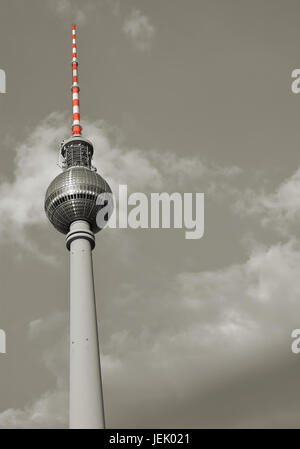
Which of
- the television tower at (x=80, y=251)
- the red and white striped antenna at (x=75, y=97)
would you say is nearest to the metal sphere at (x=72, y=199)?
the television tower at (x=80, y=251)

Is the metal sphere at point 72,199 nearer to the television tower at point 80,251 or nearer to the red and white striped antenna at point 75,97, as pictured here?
the television tower at point 80,251

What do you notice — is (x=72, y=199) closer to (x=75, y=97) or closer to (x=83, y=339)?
(x=83, y=339)

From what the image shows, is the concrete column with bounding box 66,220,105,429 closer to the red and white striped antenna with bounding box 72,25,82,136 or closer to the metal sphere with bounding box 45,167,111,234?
the metal sphere with bounding box 45,167,111,234

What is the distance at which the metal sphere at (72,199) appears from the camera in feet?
276

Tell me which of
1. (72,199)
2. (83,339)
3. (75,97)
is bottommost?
(83,339)

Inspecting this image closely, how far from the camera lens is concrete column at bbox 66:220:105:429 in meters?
65.6

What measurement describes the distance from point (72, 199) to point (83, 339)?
72.6ft

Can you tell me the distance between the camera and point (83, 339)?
71375 mm

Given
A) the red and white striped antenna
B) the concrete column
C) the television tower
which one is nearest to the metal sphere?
the television tower

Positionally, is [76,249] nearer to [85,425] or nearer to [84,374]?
[84,374]

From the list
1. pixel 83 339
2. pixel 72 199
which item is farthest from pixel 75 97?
pixel 83 339

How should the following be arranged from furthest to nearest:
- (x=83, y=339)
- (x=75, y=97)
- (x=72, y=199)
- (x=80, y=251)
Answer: (x=75, y=97), (x=72, y=199), (x=80, y=251), (x=83, y=339)
